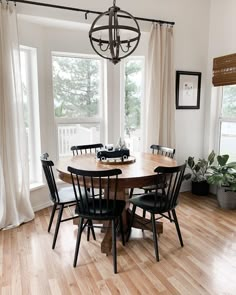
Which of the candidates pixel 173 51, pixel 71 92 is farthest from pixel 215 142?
pixel 71 92

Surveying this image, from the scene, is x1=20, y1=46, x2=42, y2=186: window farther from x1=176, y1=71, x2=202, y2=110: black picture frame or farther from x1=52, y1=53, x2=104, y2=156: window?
x1=176, y1=71, x2=202, y2=110: black picture frame

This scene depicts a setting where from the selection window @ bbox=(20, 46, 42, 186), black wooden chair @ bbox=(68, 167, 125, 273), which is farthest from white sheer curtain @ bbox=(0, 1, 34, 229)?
black wooden chair @ bbox=(68, 167, 125, 273)

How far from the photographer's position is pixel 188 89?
3941mm

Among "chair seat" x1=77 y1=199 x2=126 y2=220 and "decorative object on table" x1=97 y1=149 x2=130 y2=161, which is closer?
"chair seat" x1=77 y1=199 x2=126 y2=220

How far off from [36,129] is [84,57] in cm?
124

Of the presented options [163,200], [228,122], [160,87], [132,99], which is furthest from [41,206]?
[228,122]

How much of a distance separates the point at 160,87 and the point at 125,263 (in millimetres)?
2360

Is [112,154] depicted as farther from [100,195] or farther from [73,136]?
[73,136]

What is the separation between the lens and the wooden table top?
2088 mm

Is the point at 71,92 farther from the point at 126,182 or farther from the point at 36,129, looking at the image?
the point at 126,182

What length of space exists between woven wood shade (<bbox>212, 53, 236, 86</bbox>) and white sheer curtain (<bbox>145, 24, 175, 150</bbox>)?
0.69 metres

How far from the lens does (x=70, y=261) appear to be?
88.0 inches

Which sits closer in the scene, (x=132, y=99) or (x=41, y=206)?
(x=41, y=206)

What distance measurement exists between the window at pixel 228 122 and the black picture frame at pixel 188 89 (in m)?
0.39
